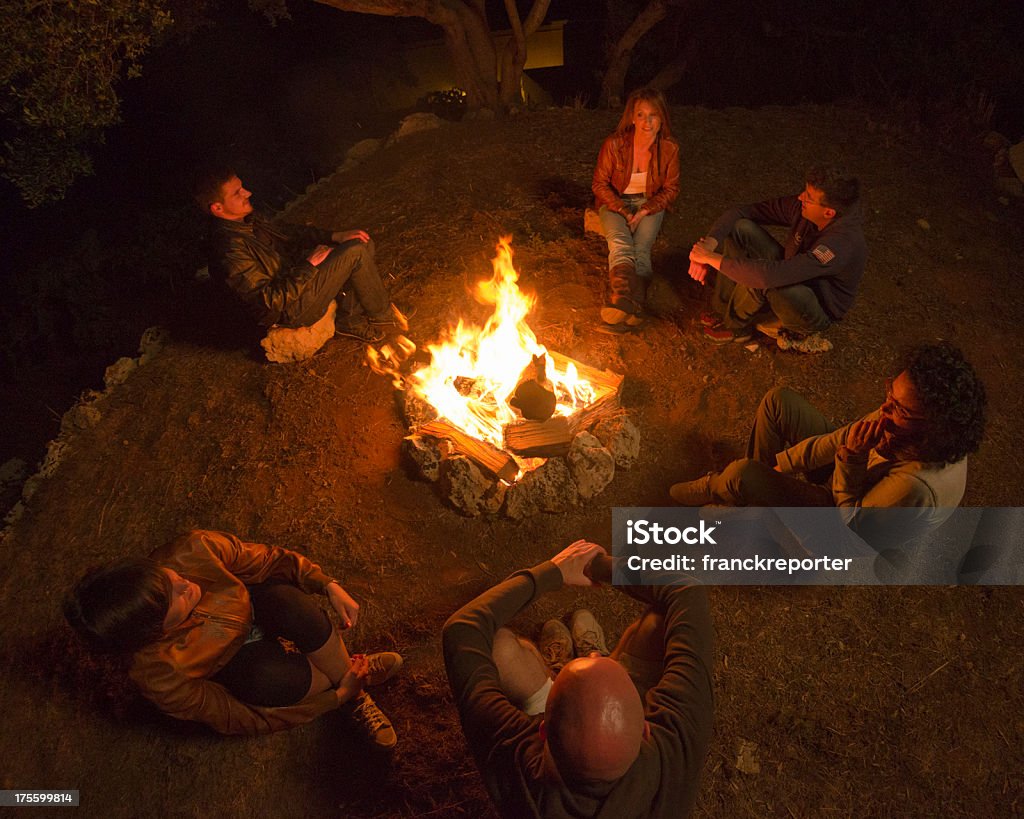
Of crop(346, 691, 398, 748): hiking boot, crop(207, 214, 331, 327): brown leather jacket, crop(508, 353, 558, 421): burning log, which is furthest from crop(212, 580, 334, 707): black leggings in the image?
crop(207, 214, 331, 327): brown leather jacket

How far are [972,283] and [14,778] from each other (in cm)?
887

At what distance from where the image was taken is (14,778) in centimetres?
Answer: 376

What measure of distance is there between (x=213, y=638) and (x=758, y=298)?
182 inches

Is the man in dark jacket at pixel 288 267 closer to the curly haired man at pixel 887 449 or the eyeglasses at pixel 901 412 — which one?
the curly haired man at pixel 887 449

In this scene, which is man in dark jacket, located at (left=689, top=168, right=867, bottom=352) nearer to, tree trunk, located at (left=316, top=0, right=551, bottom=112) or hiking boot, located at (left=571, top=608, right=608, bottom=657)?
hiking boot, located at (left=571, top=608, right=608, bottom=657)

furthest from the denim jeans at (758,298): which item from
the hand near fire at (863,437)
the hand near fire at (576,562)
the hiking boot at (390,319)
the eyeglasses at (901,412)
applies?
the hiking boot at (390,319)

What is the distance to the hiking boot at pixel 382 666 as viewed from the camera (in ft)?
12.5

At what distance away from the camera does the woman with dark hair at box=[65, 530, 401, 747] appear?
2688 millimetres

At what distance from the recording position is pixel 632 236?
224 inches

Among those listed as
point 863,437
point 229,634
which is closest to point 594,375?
point 863,437

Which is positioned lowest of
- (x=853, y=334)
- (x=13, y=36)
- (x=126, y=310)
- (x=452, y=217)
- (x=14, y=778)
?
(x=126, y=310)

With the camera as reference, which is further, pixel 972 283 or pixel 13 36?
pixel 972 283

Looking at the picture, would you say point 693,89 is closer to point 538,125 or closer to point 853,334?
point 538,125

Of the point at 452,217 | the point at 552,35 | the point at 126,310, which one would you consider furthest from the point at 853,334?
the point at 552,35
